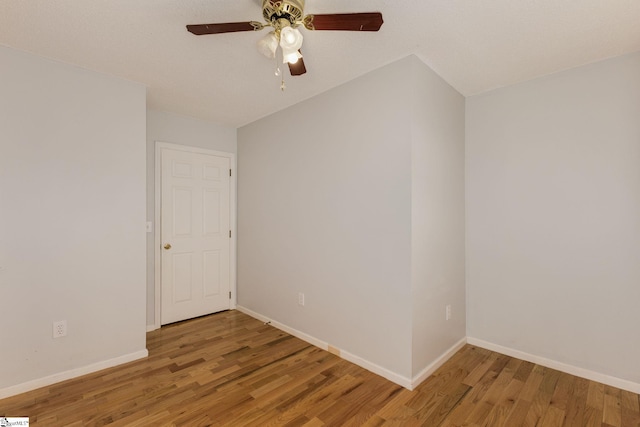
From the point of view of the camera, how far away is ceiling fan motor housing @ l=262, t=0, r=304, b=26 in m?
Result: 1.44

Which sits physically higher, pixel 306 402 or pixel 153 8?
pixel 153 8

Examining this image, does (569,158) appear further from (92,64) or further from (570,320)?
(92,64)

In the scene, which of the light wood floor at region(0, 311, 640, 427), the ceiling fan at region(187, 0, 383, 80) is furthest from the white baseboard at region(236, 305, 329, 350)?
the ceiling fan at region(187, 0, 383, 80)

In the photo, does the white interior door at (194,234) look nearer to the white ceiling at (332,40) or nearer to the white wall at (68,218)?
the white wall at (68,218)

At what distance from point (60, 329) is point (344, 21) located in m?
2.95

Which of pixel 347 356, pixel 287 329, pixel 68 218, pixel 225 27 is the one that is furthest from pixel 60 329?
pixel 225 27

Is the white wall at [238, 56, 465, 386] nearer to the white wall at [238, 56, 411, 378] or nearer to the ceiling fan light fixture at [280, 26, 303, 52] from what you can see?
the white wall at [238, 56, 411, 378]

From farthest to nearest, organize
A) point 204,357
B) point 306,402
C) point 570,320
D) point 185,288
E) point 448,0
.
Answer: point 185,288
point 204,357
point 570,320
point 306,402
point 448,0

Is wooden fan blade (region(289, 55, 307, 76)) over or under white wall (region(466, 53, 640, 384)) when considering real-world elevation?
over

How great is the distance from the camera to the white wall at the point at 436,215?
2.25 meters

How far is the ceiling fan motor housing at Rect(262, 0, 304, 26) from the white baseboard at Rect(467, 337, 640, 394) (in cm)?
309

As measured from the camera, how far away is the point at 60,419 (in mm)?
1846

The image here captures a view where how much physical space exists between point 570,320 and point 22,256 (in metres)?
4.22

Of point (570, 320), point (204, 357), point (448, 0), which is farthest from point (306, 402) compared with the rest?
point (448, 0)
